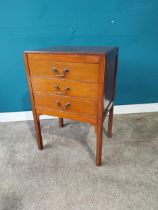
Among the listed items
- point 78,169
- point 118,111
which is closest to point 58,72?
point 78,169

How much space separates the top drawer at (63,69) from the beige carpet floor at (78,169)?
61 centimetres

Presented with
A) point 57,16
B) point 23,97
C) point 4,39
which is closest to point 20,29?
point 4,39

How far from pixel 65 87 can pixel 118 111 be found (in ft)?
3.19

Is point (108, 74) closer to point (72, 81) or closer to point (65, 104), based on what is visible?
point (72, 81)

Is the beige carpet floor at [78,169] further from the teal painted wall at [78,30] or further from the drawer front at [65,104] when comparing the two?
the teal painted wall at [78,30]

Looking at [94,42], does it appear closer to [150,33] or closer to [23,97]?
[150,33]

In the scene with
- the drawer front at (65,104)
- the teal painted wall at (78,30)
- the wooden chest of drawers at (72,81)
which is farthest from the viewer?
the teal painted wall at (78,30)

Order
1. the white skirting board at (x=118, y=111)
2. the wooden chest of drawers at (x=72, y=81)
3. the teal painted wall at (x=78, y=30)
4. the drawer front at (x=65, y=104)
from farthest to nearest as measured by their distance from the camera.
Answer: the white skirting board at (x=118, y=111) → the teal painted wall at (x=78, y=30) → the drawer front at (x=65, y=104) → the wooden chest of drawers at (x=72, y=81)

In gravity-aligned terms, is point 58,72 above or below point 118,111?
above

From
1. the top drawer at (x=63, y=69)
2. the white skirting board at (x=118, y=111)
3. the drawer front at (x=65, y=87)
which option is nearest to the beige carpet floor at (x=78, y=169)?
the white skirting board at (x=118, y=111)

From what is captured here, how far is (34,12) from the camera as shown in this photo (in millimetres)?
1359

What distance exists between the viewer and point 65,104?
1036 mm

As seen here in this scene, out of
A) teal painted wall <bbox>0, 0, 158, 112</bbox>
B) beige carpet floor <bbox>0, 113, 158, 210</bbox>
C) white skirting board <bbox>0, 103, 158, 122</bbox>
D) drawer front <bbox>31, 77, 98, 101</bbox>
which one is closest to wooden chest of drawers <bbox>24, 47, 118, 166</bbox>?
drawer front <bbox>31, 77, 98, 101</bbox>

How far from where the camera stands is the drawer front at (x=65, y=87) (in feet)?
3.03
